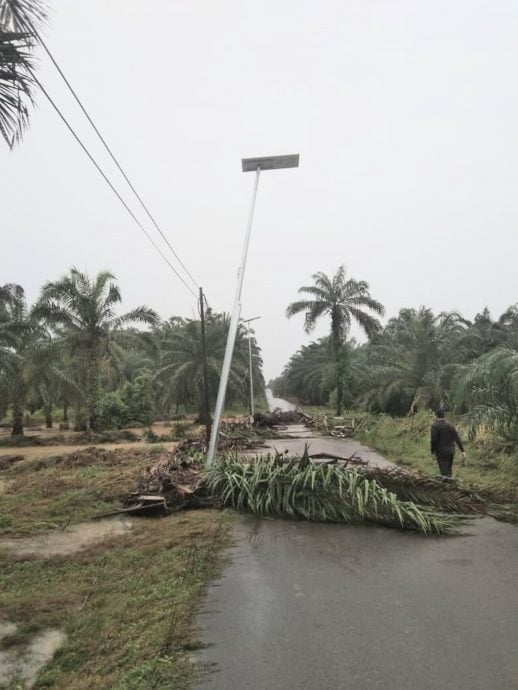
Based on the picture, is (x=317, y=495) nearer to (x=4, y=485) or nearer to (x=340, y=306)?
(x=4, y=485)

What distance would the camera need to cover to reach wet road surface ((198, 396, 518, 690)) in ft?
10.3

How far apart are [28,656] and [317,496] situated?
15.6 feet

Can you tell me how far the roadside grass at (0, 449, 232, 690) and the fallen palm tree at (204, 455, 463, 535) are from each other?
606 millimetres

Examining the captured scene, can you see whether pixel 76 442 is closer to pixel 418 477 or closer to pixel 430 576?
pixel 418 477

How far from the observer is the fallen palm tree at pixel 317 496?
679 centimetres

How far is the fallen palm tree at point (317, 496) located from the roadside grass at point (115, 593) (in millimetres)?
606

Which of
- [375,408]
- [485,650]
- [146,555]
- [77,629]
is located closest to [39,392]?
[375,408]

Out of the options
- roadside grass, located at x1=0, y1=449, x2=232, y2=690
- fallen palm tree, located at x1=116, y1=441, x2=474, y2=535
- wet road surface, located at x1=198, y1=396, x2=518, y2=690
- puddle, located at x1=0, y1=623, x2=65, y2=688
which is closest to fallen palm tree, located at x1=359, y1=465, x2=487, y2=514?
fallen palm tree, located at x1=116, y1=441, x2=474, y2=535

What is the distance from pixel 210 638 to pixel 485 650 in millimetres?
2042

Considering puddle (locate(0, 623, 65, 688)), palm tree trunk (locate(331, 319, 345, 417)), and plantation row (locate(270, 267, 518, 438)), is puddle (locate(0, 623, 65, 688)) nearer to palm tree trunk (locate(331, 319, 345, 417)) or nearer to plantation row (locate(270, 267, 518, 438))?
plantation row (locate(270, 267, 518, 438))

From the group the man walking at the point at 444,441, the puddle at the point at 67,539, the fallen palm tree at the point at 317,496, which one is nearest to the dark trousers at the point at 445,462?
the man walking at the point at 444,441

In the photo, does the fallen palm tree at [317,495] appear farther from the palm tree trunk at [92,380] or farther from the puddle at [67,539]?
the palm tree trunk at [92,380]

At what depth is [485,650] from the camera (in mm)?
3389

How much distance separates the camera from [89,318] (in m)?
23.3
